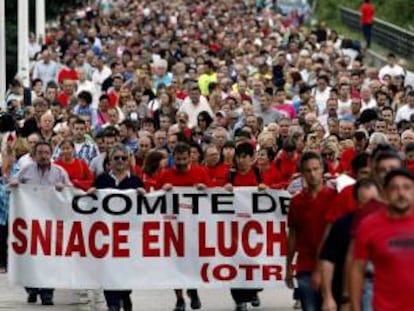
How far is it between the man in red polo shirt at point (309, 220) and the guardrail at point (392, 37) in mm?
33211

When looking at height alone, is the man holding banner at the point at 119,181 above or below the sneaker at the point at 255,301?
above

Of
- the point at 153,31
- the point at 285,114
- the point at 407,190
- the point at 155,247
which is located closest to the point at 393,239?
the point at 407,190

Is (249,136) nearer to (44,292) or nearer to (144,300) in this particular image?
(144,300)

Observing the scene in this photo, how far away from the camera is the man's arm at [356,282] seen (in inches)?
471

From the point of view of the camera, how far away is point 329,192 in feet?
49.2

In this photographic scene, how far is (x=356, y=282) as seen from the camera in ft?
39.5

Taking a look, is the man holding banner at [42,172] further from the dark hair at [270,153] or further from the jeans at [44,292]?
the dark hair at [270,153]

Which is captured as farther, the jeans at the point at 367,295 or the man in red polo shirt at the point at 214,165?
the man in red polo shirt at the point at 214,165

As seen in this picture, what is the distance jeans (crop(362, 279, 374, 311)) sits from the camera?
13.4 meters

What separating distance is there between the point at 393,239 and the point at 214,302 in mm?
8205

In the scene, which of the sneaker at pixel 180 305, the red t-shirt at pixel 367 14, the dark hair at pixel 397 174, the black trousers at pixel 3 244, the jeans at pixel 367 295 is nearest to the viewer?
the dark hair at pixel 397 174

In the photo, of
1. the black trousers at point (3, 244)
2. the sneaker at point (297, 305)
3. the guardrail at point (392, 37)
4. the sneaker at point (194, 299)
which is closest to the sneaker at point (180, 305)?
the sneaker at point (194, 299)

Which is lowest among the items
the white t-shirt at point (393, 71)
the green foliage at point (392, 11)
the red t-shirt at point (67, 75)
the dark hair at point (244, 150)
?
the dark hair at point (244, 150)

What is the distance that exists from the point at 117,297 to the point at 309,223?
412 cm
